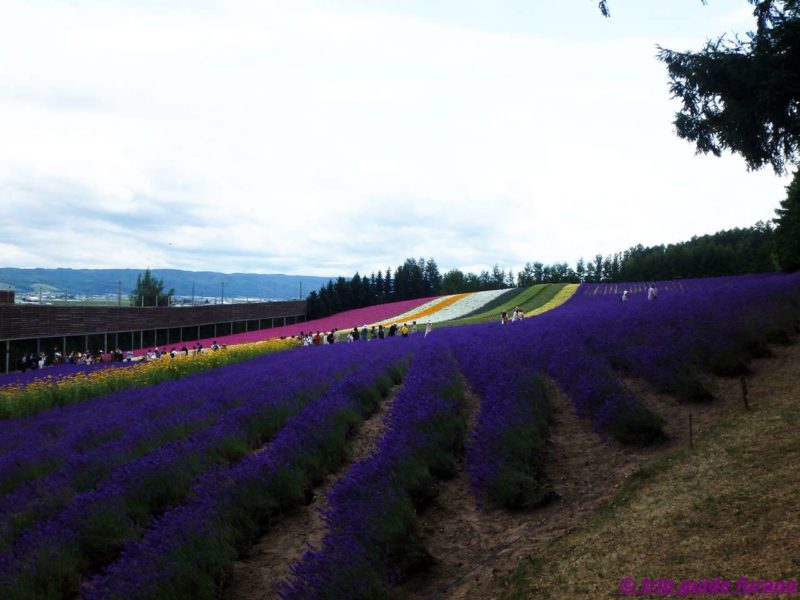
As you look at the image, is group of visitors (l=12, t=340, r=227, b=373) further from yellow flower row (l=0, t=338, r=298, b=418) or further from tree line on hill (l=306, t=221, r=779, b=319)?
tree line on hill (l=306, t=221, r=779, b=319)

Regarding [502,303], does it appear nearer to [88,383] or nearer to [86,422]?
[88,383]


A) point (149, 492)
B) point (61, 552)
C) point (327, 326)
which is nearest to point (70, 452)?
point (149, 492)

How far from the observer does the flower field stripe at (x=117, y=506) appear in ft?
16.8

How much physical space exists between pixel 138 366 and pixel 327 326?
39.0 meters

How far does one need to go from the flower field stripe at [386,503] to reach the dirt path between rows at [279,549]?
0.80 feet

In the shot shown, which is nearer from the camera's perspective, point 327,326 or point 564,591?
point 564,591

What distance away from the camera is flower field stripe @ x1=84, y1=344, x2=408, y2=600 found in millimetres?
4520

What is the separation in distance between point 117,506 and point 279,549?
1.68m

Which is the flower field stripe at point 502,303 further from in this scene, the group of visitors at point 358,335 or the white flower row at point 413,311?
the group of visitors at point 358,335

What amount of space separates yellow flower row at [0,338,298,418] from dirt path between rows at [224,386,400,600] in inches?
437

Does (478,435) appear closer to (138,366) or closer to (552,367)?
(552,367)

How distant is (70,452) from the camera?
8570mm

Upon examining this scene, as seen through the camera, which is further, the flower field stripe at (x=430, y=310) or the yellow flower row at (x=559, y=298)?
the flower field stripe at (x=430, y=310)

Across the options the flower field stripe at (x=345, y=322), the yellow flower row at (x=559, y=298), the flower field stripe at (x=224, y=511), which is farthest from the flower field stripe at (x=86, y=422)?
the flower field stripe at (x=345, y=322)
